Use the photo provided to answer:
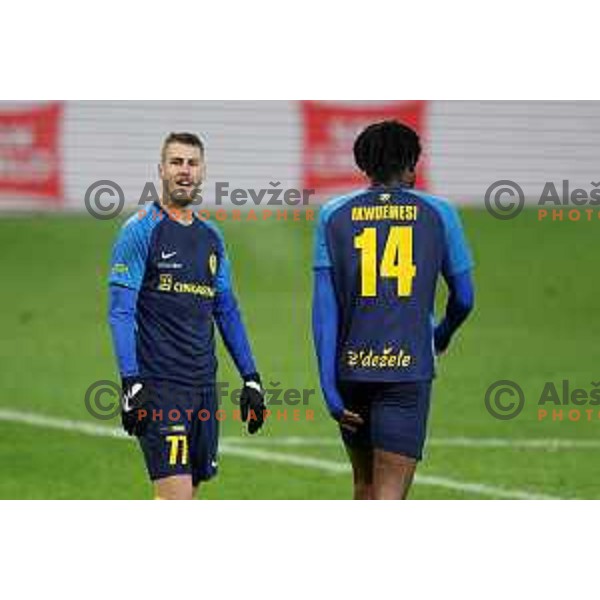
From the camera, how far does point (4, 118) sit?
1828 cm

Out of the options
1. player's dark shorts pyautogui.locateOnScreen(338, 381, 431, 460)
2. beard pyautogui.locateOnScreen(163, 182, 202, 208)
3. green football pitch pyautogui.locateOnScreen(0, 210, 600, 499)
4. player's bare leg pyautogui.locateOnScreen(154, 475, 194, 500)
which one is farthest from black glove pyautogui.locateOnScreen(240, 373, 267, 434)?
green football pitch pyautogui.locateOnScreen(0, 210, 600, 499)

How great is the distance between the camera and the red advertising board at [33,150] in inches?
682

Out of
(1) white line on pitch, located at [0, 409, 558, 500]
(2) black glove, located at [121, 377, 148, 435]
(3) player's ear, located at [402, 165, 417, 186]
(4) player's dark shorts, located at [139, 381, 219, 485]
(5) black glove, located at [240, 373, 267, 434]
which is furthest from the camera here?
(1) white line on pitch, located at [0, 409, 558, 500]

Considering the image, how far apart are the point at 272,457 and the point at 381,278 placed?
4790mm

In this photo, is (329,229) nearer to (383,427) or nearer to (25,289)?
(383,427)

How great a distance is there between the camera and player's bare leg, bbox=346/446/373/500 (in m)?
7.52

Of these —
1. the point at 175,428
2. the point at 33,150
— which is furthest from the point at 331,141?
the point at 175,428

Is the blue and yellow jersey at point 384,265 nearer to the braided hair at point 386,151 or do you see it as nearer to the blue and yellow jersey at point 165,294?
the braided hair at point 386,151

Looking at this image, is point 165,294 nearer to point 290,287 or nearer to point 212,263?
point 212,263

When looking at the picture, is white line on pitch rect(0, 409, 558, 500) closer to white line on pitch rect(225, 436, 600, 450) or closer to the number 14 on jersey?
white line on pitch rect(225, 436, 600, 450)

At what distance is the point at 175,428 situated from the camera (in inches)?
308

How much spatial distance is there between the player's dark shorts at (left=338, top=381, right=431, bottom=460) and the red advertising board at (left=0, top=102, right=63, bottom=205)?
987 centimetres

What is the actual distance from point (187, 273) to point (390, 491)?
1337mm

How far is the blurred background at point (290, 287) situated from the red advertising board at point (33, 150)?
0.07 ft
